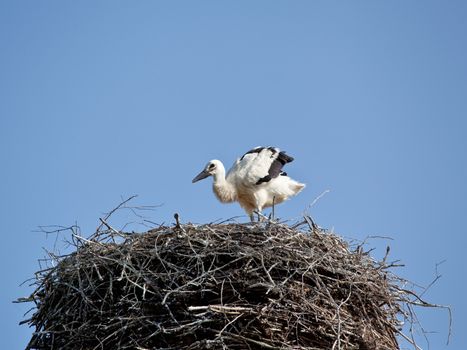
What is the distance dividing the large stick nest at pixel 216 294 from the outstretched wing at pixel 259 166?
9.05 ft

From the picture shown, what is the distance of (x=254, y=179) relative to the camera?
909 cm

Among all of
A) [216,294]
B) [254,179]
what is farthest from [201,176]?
[216,294]

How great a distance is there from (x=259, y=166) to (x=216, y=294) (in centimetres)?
355

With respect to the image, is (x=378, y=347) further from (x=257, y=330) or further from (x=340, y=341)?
(x=257, y=330)

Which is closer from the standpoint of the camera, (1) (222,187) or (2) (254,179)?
(2) (254,179)

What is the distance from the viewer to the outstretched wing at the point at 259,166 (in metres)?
9.10

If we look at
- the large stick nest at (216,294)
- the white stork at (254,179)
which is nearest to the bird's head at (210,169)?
the white stork at (254,179)

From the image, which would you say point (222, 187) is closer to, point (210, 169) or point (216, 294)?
point (210, 169)

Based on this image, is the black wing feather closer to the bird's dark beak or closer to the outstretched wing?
the outstretched wing

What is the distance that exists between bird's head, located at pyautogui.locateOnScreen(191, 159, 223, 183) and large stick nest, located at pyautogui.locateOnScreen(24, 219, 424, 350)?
3.01m

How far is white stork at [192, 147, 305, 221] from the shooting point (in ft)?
30.0

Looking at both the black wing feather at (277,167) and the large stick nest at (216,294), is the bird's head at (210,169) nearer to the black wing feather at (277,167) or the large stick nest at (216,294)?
the black wing feather at (277,167)

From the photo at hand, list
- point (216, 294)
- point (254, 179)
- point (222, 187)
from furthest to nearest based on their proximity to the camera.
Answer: point (222, 187)
point (254, 179)
point (216, 294)

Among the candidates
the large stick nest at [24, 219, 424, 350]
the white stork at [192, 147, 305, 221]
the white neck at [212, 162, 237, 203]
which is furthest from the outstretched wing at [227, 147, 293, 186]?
the large stick nest at [24, 219, 424, 350]
